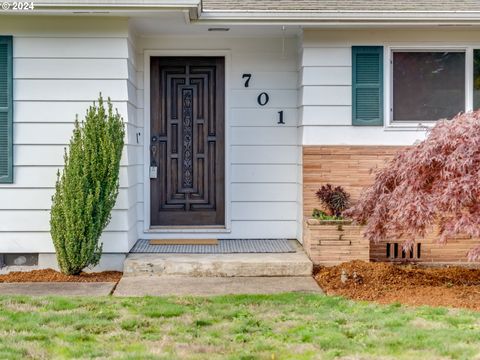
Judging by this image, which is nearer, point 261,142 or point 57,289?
point 57,289

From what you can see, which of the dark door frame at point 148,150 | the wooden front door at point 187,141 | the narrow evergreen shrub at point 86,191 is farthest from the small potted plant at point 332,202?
the narrow evergreen shrub at point 86,191

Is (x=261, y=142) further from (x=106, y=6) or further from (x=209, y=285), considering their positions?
(x=106, y=6)

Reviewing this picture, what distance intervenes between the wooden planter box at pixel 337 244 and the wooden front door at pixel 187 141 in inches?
65.0

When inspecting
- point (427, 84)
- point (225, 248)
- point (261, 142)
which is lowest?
point (225, 248)

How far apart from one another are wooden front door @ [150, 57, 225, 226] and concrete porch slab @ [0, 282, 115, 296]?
195 centimetres

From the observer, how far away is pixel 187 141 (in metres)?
8.27

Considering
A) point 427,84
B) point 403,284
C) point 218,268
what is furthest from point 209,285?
point 427,84

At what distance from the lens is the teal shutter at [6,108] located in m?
7.13

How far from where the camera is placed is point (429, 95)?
25.3 feet

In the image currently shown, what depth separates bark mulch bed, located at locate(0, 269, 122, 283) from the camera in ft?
22.1

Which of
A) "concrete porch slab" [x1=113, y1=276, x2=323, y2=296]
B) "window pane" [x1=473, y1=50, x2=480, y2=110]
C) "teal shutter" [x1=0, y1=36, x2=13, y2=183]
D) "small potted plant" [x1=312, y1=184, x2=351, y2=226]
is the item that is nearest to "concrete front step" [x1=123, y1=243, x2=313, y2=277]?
"concrete porch slab" [x1=113, y1=276, x2=323, y2=296]

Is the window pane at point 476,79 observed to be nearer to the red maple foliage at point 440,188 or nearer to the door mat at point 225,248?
Result: the red maple foliage at point 440,188

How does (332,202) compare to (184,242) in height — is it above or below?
above

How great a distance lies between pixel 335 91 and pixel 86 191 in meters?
3.05
